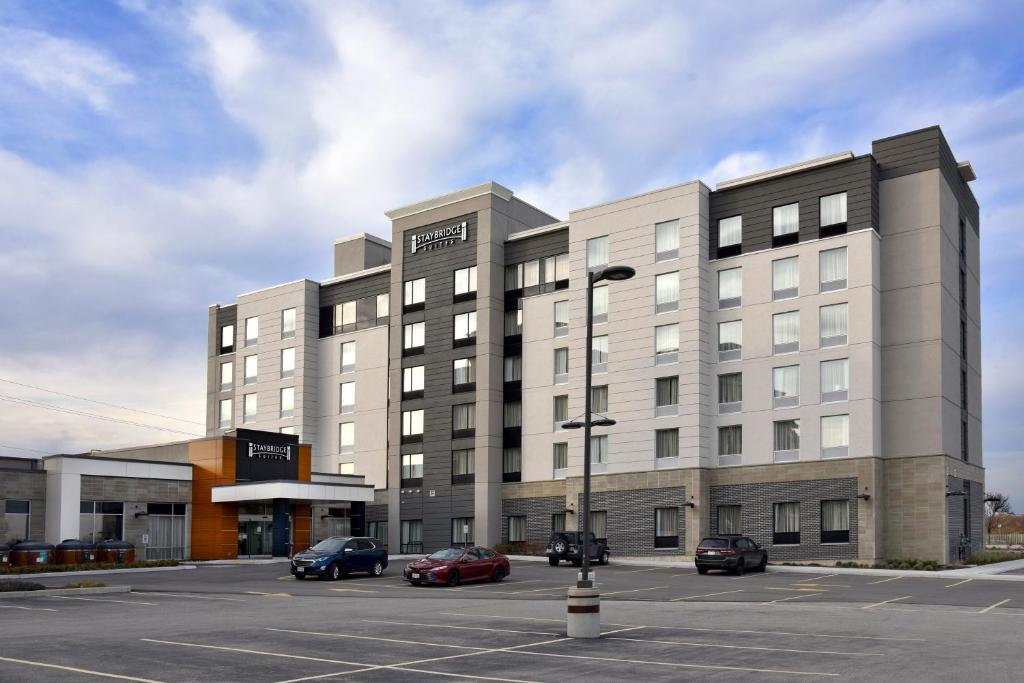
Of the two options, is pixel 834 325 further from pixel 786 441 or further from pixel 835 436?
pixel 786 441

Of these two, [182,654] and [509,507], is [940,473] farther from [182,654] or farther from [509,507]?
[182,654]

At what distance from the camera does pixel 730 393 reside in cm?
5603

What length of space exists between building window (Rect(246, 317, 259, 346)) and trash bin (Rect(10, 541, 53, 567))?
108 ft

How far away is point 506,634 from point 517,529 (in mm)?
41249

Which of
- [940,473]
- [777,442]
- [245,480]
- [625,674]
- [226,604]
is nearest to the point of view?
[625,674]

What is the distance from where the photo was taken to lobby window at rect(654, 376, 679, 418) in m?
56.5

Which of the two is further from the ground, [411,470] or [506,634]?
[411,470]

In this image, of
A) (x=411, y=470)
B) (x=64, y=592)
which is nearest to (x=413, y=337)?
(x=411, y=470)

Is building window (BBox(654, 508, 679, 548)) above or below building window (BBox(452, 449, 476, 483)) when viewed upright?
below

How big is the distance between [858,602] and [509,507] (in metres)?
34.1

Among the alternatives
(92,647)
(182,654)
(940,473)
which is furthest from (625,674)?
(940,473)

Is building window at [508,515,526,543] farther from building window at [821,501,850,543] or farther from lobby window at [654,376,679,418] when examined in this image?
building window at [821,501,850,543]

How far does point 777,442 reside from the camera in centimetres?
5394

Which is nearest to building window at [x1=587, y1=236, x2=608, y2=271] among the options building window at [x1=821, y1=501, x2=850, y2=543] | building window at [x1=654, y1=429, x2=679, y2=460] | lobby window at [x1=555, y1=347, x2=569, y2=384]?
lobby window at [x1=555, y1=347, x2=569, y2=384]
